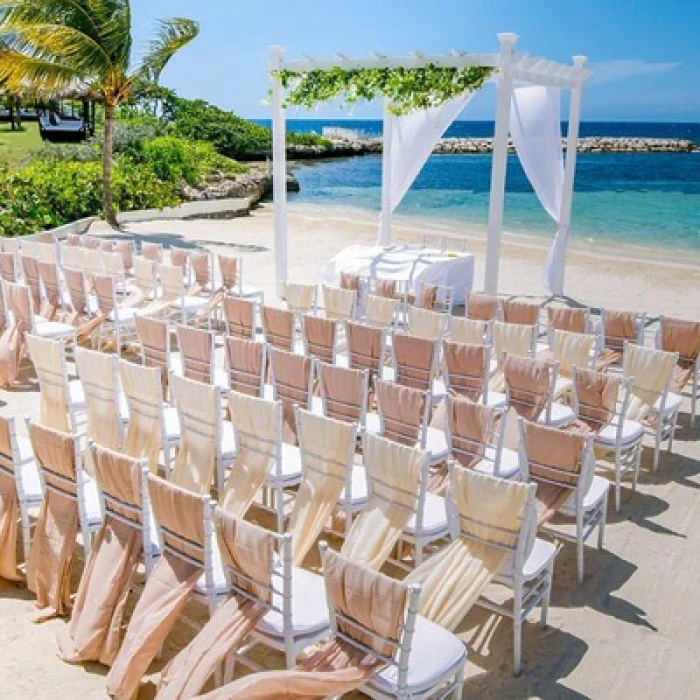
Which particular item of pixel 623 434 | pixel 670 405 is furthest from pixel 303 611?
pixel 670 405

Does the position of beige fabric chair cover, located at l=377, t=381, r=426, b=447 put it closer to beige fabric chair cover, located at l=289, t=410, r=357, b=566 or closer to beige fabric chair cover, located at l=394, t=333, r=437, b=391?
beige fabric chair cover, located at l=289, t=410, r=357, b=566

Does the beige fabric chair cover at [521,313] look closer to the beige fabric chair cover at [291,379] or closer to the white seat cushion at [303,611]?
the beige fabric chair cover at [291,379]

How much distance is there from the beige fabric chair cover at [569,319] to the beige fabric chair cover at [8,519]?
4765mm

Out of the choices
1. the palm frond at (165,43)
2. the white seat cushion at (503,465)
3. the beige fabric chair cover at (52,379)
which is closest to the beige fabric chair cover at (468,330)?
the white seat cushion at (503,465)

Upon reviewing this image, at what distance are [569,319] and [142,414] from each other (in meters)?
4.10

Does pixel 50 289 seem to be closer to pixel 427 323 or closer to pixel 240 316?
pixel 240 316

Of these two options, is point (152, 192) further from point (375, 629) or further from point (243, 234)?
point (375, 629)

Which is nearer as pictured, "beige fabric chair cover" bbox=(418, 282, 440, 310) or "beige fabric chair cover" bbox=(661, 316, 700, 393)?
"beige fabric chair cover" bbox=(661, 316, 700, 393)

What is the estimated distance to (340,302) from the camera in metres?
7.80

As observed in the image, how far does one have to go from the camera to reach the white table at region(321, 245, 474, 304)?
34.1 feet

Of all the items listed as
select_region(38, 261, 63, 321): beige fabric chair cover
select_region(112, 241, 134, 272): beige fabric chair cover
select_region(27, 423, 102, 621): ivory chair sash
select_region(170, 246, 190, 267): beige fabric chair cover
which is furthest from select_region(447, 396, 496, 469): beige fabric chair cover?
select_region(112, 241, 134, 272): beige fabric chair cover

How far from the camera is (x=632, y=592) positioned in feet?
14.3

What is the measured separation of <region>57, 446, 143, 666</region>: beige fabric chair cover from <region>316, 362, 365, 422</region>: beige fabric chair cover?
1.84 m

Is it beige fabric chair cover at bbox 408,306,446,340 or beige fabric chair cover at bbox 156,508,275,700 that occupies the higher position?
beige fabric chair cover at bbox 408,306,446,340
